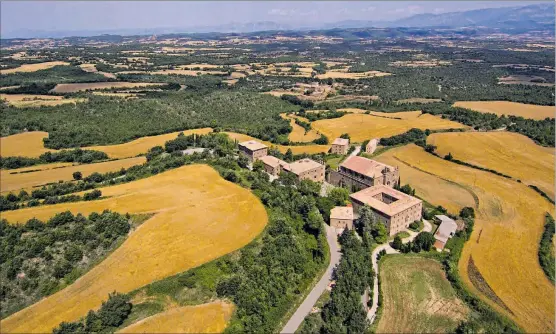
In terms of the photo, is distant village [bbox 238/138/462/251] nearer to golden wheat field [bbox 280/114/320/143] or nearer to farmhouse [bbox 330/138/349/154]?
farmhouse [bbox 330/138/349/154]

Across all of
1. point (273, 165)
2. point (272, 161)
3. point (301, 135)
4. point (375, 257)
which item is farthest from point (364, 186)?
point (301, 135)

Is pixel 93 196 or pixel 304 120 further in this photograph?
pixel 304 120

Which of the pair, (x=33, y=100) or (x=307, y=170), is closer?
(x=307, y=170)

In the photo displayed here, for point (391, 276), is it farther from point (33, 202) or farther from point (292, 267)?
point (33, 202)

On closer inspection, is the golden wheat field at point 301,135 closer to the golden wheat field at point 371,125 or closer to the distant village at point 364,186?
the golden wheat field at point 371,125

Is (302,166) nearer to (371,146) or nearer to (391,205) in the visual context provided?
(391,205)

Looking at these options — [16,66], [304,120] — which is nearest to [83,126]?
[304,120]

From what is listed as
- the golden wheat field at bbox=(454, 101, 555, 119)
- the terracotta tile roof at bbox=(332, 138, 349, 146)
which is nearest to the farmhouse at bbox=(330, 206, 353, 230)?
the terracotta tile roof at bbox=(332, 138, 349, 146)

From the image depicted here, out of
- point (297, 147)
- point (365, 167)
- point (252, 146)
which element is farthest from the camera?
point (297, 147)
